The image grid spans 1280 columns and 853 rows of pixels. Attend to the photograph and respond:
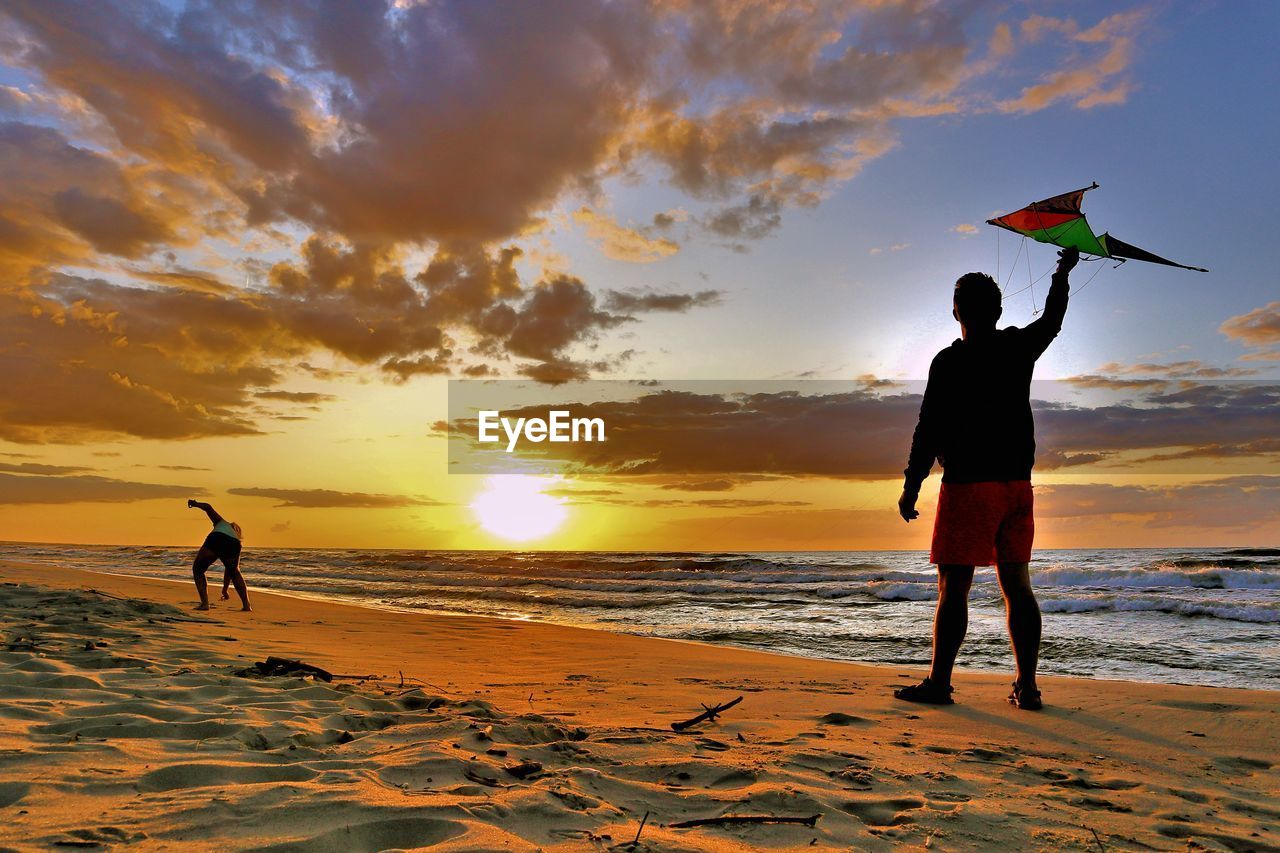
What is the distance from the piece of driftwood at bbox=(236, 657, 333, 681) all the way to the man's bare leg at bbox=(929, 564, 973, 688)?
12.8 feet

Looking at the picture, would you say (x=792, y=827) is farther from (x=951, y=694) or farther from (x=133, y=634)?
(x=133, y=634)

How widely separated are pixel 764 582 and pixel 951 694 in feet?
70.0

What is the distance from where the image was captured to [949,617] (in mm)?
4559

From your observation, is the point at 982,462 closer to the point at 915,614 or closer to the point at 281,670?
the point at 281,670

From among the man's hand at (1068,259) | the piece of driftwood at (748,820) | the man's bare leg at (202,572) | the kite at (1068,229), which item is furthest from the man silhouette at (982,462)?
the man's bare leg at (202,572)

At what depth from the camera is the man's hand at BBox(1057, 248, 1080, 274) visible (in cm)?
452

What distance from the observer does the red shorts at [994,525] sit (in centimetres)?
441

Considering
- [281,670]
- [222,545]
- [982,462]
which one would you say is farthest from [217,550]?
[982,462]

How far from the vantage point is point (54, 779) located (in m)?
2.30

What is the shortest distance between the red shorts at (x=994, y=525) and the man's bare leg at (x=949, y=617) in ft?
0.33

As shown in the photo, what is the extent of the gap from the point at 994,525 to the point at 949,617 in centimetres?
64

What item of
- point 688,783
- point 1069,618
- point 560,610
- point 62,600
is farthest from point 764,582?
point 688,783

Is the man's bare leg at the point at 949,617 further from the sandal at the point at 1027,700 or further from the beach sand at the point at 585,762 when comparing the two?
the sandal at the point at 1027,700

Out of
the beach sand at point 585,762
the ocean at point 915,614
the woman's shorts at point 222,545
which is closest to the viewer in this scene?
the beach sand at point 585,762
